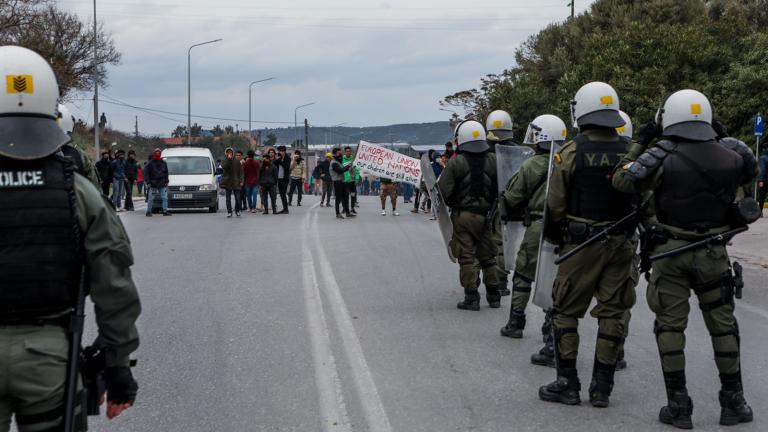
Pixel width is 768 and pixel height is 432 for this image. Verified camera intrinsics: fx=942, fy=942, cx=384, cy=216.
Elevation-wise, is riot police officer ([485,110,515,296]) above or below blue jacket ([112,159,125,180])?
above

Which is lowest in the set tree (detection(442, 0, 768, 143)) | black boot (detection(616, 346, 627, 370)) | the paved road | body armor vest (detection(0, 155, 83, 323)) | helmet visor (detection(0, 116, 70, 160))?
the paved road

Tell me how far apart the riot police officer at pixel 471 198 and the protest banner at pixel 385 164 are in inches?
635

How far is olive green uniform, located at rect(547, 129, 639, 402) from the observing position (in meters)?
5.75

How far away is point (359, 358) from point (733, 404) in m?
2.74

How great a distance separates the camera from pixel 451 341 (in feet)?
25.2

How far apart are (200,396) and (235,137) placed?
339 ft

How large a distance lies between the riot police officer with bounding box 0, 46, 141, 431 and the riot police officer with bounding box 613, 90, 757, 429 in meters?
3.09

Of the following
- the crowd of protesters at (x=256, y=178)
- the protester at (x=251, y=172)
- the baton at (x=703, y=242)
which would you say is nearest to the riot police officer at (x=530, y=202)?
the baton at (x=703, y=242)

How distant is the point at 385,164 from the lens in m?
25.9

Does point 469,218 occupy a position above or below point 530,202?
below

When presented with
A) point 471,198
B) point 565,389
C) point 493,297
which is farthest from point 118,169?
point 565,389

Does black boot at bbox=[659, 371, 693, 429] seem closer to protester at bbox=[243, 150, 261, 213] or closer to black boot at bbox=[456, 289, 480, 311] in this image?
black boot at bbox=[456, 289, 480, 311]

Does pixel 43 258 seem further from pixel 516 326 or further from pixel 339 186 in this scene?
pixel 339 186

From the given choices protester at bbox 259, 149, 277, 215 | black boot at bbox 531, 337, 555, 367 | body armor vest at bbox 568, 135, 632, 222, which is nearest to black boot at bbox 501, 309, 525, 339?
black boot at bbox 531, 337, 555, 367
